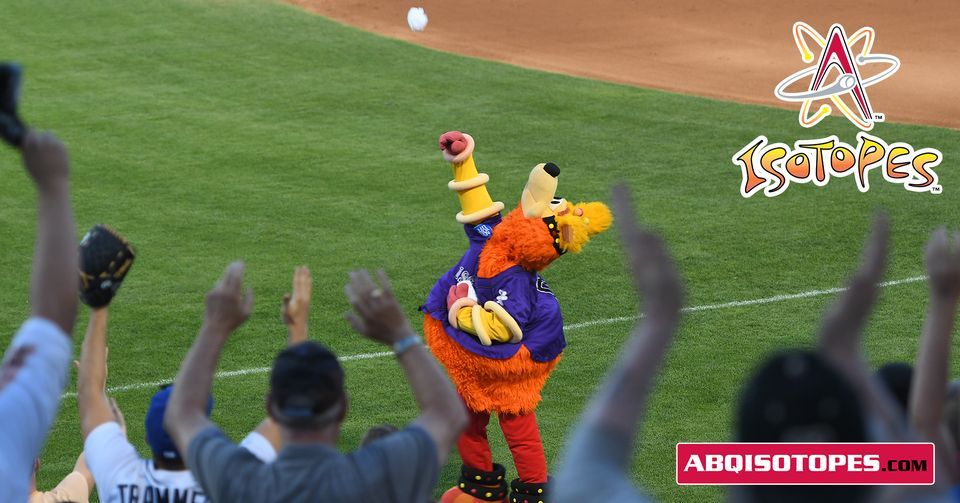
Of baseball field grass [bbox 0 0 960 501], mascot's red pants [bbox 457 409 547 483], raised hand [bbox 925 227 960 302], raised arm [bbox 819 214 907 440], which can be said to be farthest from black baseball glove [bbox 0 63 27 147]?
baseball field grass [bbox 0 0 960 501]

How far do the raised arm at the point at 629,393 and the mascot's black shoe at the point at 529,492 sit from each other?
4336 mm

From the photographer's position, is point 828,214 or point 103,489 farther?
→ point 828,214

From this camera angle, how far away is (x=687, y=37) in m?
20.1

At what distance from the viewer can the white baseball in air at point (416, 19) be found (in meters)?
19.7

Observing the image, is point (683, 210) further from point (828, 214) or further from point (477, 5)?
point (477, 5)

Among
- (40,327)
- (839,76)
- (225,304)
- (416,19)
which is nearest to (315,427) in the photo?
(225,304)

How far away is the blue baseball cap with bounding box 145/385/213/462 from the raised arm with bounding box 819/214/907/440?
159 cm

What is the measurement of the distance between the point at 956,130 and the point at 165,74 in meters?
9.91

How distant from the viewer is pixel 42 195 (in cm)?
Answer: 267

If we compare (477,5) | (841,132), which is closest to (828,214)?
(841,132)

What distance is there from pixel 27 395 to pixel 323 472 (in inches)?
26.1

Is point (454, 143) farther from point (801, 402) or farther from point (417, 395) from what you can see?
point (801, 402)

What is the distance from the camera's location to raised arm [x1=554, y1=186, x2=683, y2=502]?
2.23 m

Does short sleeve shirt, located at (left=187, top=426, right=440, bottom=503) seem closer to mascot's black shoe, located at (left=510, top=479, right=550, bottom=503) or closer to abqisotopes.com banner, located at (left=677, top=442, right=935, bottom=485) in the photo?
abqisotopes.com banner, located at (left=677, top=442, right=935, bottom=485)
